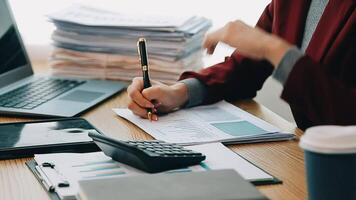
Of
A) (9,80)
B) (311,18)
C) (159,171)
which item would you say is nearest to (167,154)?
(159,171)

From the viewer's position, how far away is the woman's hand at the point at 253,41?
4.06 feet

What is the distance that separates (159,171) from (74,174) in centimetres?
13

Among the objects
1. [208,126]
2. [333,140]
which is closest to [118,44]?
[208,126]

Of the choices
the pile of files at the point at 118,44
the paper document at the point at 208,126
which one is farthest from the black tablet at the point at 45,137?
the pile of files at the point at 118,44

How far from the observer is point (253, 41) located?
130 cm

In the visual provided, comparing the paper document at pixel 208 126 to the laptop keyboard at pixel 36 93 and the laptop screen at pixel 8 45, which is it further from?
the laptop screen at pixel 8 45

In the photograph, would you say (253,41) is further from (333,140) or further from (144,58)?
(333,140)

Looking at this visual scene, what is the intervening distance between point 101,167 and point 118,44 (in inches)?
31.8

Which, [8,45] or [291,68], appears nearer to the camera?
[291,68]

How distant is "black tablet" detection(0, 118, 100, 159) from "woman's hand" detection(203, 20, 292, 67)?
0.31 m

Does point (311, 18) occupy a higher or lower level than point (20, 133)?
higher

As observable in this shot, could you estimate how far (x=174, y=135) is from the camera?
4.41 feet

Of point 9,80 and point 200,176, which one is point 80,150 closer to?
point 200,176

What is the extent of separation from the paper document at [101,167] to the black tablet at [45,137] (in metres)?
0.05
